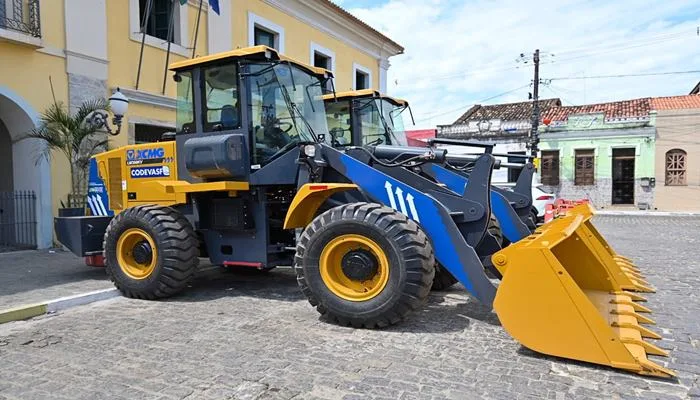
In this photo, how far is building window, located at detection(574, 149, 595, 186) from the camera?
25.9m

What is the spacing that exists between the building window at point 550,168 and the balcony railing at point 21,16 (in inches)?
949

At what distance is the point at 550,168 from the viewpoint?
88.6 feet

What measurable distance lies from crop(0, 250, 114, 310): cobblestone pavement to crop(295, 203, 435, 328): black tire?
3.28 m

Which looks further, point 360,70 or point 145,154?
point 360,70

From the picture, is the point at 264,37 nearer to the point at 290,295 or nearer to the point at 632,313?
the point at 290,295

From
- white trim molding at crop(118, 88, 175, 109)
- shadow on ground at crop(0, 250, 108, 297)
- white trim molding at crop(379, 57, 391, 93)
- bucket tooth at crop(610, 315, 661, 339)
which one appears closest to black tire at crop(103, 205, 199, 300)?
shadow on ground at crop(0, 250, 108, 297)

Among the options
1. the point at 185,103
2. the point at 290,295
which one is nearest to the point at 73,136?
the point at 185,103

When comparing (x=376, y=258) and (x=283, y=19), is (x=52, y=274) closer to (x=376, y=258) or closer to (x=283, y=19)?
(x=376, y=258)

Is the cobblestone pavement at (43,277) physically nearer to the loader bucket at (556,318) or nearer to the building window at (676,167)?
the loader bucket at (556,318)

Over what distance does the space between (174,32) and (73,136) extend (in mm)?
4282

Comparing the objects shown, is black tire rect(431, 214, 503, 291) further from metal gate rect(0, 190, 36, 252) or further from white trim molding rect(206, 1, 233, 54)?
white trim molding rect(206, 1, 233, 54)

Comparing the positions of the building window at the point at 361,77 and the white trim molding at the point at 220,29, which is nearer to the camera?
the white trim molding at the point at 220,29

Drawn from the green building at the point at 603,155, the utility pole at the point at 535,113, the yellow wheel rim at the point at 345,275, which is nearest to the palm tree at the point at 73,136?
the yellow wheel rim at the point at 345,275

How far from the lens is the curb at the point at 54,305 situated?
507 centimetres
